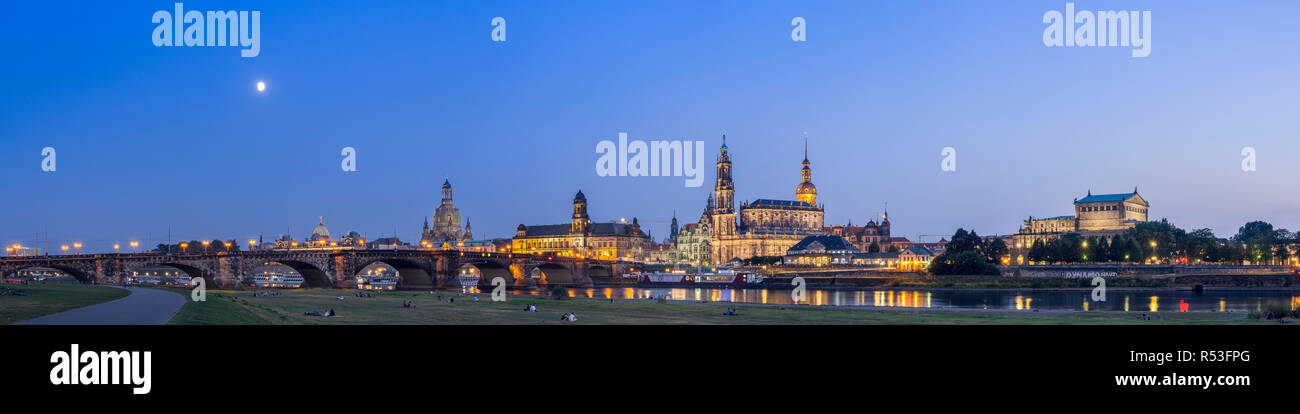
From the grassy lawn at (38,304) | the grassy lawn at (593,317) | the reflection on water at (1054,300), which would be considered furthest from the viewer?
the reflection on water at (1054,300)

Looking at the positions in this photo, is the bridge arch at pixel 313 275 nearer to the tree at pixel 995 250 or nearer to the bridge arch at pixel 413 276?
the bridge arch at pixel 413 276

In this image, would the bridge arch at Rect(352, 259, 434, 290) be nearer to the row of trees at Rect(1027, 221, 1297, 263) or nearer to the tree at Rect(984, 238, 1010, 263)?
the row of trees at Rect(1027, 221, 1297, 263)

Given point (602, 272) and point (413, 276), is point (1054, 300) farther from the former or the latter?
point (602, 272)

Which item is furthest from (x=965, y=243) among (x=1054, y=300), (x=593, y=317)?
(x=593, y=317)

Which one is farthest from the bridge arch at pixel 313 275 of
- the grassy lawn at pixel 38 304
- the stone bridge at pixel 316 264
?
the grassy lawn at pixel 38 304

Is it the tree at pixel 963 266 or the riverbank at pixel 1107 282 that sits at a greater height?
the tree at pixel 963 266

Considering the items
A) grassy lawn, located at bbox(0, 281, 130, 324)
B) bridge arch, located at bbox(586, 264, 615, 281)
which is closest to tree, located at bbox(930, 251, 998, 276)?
bridge arch, located at bbox(586, 264, 615, 281)

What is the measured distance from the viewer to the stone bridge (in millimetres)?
91500

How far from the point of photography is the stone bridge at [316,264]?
91.5 metres
